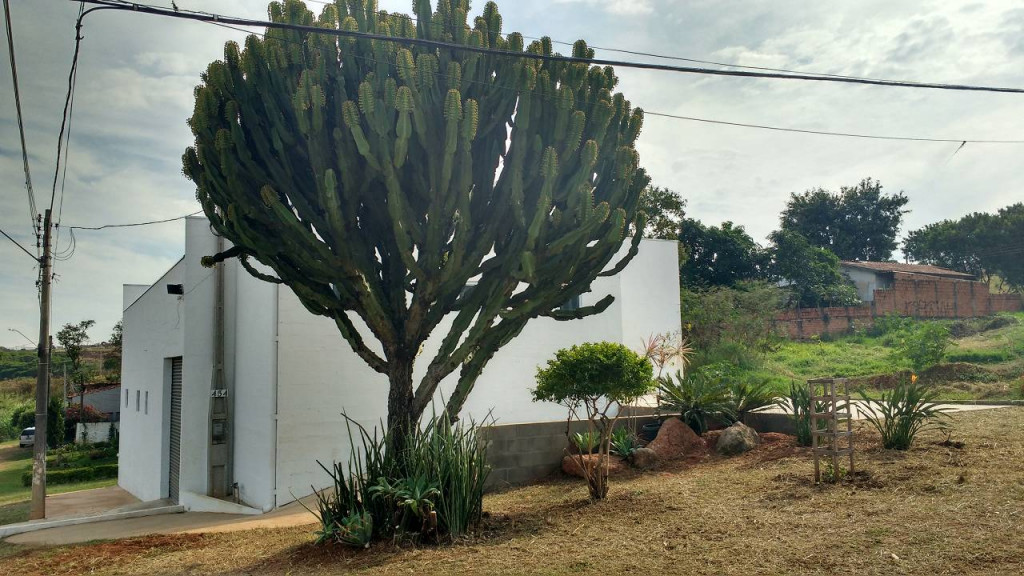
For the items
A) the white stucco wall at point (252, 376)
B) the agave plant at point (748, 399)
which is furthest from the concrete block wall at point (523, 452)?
the white stucco wall at point (252, 376)

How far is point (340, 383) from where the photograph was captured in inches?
516

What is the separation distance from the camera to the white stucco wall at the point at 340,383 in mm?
12602

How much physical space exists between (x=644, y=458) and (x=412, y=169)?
5711 mm

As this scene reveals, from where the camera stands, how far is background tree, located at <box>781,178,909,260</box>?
1871 inches

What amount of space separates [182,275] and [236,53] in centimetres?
934

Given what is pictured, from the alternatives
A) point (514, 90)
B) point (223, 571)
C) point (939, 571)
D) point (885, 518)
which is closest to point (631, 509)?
point (885, 518)

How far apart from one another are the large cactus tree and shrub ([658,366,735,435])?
15.6 feet

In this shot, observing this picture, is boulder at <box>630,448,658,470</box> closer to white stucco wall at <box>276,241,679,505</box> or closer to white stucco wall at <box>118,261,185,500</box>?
white stucco wall at <box>276,241,679,505</box>

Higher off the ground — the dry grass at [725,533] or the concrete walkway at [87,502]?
the dry grass at [725,533]

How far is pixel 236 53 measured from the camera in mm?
8141

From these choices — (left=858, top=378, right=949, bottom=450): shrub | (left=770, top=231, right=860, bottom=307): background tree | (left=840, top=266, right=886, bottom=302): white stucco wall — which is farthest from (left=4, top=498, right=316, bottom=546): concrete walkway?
(left=840, top=266, right=886, bottom=302): white stucco wall

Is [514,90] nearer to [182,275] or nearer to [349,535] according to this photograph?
[349,535]

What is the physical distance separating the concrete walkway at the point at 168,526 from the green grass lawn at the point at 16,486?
150 inches

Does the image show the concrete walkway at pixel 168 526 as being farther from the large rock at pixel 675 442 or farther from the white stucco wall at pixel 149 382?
the large rock at pixel 675 442
